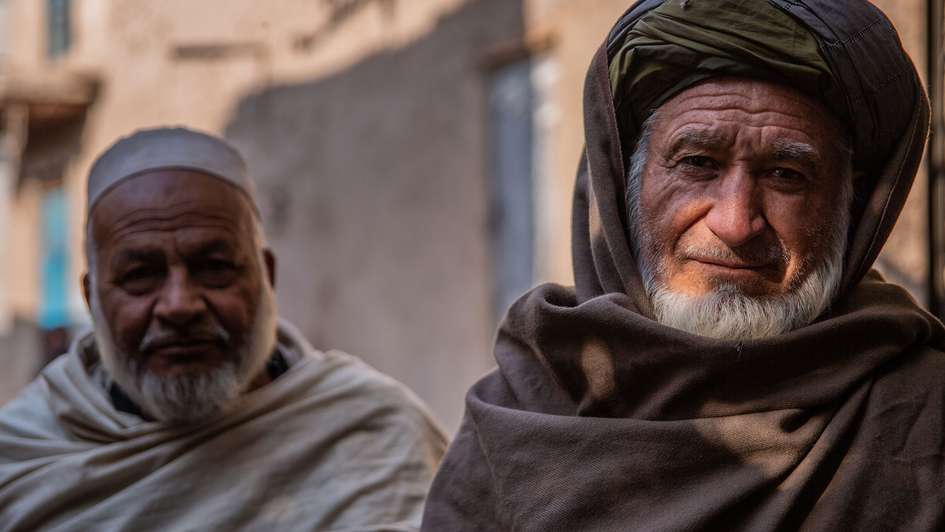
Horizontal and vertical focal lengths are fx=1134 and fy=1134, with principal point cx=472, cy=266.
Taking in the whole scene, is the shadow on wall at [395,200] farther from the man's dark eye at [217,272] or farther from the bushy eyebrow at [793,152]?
the bushy eyebrow at [793,152]

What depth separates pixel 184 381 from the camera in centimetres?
299

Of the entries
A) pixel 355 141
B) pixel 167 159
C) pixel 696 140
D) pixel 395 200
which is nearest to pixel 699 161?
pixel 696 140

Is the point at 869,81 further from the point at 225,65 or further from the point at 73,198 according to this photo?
the point at 73,198

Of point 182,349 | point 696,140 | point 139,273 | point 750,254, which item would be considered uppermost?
point 696,140

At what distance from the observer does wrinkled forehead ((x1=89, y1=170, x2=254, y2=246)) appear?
3.04m

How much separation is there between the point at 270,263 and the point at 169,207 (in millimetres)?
418

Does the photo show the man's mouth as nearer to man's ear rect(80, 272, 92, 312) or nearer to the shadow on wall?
man's ear rect(80, 272, 92, 312)

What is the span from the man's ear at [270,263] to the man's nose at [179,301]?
1.17 feet

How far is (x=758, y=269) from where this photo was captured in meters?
2.10

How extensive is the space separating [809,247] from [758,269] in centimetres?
10

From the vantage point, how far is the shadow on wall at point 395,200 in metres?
8.39

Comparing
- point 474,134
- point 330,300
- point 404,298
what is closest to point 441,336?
point 404,298

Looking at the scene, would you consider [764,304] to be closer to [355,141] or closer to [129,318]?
[129,318]

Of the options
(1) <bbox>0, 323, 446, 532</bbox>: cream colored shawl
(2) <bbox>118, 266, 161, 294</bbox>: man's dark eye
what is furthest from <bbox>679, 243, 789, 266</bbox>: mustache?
(2) <bbox>118, 266, 161, 294</bbox>: man's dark eye
